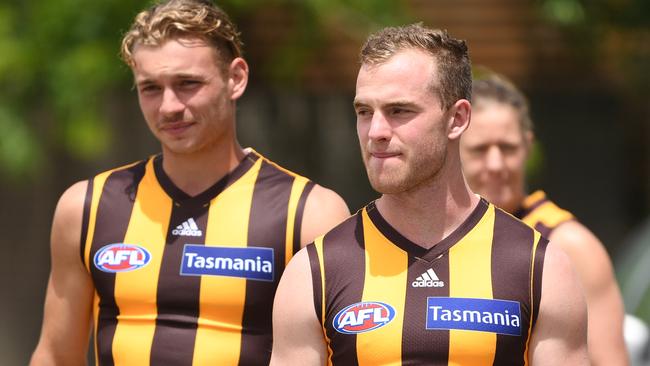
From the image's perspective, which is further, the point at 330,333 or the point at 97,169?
the point at 97,169

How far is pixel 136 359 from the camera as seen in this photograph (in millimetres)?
4219

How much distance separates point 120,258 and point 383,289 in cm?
108

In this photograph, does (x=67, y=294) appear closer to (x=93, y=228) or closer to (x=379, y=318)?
(x=93, y=228)

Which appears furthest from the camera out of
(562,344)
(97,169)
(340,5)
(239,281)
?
(97,169)

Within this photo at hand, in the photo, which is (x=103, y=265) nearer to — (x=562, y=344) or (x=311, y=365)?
(x=311, y=365)

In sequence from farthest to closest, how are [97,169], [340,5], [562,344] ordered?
1. [97,169]
2. [340,5]
3. [562,344]

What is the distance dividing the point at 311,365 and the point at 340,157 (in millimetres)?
7409

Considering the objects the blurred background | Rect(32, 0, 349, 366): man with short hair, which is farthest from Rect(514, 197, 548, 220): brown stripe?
the blurred background

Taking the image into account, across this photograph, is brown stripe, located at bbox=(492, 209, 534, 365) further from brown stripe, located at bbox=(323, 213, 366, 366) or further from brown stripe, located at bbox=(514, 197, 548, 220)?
brown stripe, located at bbox=(514, 197, 548, 220)

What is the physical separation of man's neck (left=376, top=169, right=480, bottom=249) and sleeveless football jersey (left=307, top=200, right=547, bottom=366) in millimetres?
26

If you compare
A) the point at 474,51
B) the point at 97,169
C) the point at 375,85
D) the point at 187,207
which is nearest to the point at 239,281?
the point at 187,207

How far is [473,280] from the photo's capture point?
3695mm

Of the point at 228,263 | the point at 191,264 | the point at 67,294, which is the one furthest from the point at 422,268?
the point at 67,294

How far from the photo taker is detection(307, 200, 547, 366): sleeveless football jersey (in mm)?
3600
